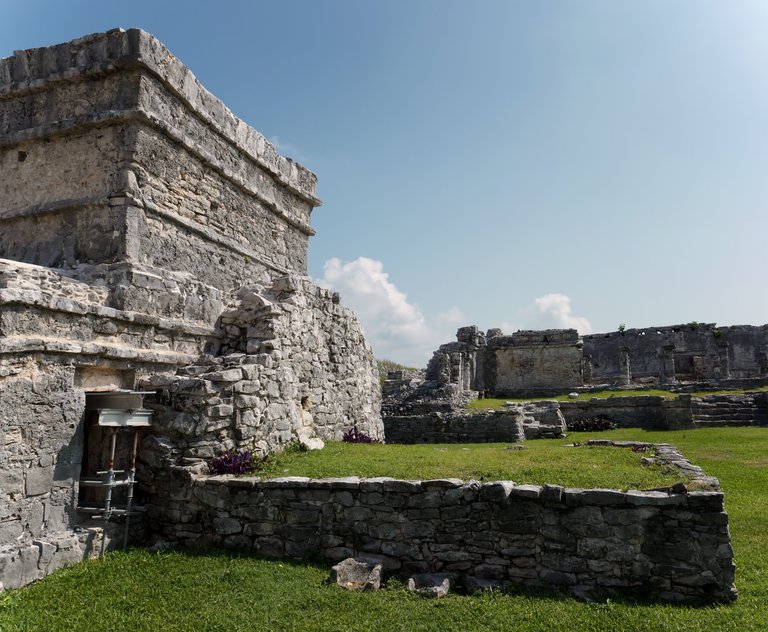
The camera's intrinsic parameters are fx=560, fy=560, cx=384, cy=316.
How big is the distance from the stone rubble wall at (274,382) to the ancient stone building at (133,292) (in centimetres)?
3

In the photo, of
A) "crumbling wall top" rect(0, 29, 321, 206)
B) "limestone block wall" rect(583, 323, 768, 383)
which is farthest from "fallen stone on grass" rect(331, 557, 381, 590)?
"limestone block wall" rect(583, 323, 768, 383)

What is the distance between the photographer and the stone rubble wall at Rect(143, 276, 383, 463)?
24.8 ft

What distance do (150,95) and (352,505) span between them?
23.8ft

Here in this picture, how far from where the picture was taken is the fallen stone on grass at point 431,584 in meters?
5.48

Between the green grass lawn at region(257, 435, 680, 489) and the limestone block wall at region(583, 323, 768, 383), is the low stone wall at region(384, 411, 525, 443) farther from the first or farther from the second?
the limestone block wall at region(583, 323, 768, 383)

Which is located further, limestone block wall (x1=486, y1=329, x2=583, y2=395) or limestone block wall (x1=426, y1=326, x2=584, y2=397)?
limestone block wall (x1=486, y1=329, x2=583, y2=395)

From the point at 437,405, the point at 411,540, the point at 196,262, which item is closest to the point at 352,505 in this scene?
the point at 411,540

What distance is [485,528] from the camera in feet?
19.6

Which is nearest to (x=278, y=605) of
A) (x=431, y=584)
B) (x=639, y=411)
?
(x=431, y=584)

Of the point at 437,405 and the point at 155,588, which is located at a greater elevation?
the point at 437,405

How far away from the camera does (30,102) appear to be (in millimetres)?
9641

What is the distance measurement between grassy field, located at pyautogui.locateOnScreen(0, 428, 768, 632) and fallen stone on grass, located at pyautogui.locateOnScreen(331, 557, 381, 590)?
0.44 feet

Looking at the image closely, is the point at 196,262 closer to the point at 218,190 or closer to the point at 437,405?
the point at 218,190

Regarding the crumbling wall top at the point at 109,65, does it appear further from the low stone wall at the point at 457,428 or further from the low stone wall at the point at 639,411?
the low stone wall at the point at 639,411
